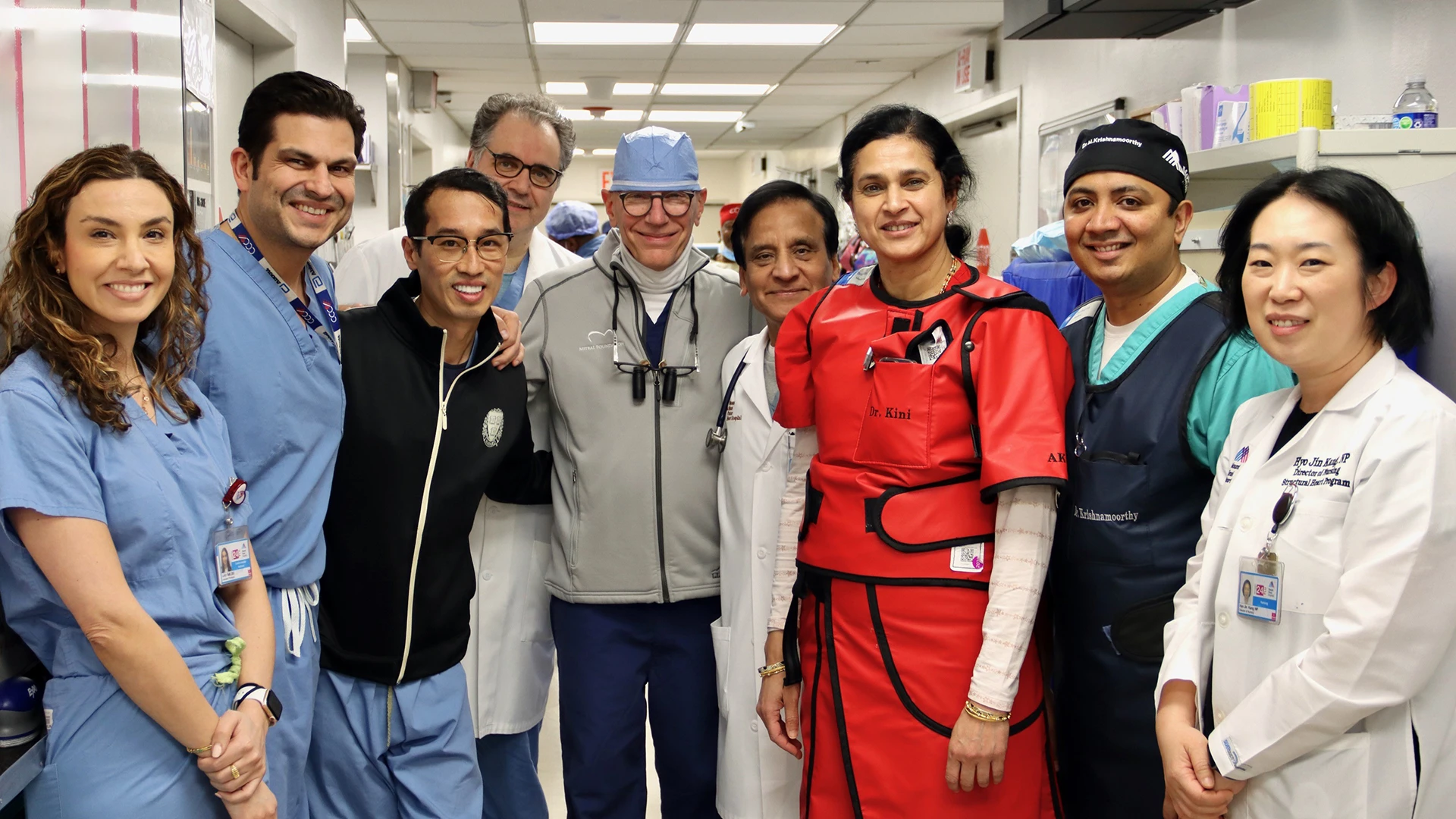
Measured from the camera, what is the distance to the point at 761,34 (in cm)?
650

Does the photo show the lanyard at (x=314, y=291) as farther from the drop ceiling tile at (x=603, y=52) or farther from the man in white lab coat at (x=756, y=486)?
the drop ceiling tile at (x=603, y=52)

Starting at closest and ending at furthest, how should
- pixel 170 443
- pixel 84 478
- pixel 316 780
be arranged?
pixel 84 478
pixel 170 443
pixel 316 780

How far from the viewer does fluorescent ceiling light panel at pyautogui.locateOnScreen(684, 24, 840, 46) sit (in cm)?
627

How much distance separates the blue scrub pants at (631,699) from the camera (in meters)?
2.23

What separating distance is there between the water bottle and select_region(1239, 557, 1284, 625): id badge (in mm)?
1662

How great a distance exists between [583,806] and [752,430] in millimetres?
895

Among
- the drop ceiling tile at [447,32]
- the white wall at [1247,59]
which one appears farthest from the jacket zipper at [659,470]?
the drop ceiling tile at [447,32]

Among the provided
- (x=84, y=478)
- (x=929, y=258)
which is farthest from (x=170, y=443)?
(x=929, y=258)

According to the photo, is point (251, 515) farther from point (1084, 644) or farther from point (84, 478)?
point (1084, 644)

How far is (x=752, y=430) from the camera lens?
2.16 m

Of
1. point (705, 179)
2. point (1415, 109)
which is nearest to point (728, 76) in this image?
point (1415, 109)

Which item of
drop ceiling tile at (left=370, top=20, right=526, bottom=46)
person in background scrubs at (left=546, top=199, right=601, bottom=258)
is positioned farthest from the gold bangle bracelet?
drop ceiling tile at (left=370, top=20, right=526, bottom=46)

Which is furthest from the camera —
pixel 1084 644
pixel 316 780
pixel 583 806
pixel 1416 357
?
pixel 583 806

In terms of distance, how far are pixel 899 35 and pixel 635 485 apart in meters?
5.16
